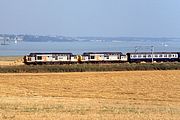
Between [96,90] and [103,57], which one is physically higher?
[103,57]

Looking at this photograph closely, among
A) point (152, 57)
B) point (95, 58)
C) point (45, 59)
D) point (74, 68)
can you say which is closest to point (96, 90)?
point (74, 68)

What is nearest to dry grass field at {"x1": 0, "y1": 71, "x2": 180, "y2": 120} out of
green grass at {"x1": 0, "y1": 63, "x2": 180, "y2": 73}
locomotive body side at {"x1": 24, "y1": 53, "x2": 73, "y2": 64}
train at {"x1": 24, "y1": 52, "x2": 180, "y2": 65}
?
green grass at {"x1": 0, "y1": 63, "x2": 180, "y2": 73}

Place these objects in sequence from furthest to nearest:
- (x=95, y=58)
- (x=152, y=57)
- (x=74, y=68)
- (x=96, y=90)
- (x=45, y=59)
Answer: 1. (x=152, y=57)
2. (x=95, y=58)
3. (x=45, y=59)
4. (x=74, y=68)
5. (x=96, y=90)

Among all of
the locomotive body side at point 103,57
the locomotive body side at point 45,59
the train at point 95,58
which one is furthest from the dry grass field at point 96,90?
the locomotive body side at point 103,57

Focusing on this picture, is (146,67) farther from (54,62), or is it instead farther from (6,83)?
(6,83)

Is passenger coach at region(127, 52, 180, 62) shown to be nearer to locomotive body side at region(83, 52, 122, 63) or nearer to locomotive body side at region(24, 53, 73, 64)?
locomotive body side at region(83, 52, 122, 63)

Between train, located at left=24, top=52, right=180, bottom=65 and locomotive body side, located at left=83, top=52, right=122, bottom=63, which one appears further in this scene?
locomotive body side, located at left=83, top=52, right=122, bottom=63

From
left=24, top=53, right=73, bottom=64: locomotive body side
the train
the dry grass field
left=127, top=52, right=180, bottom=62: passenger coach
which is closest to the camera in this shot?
the dry grass field

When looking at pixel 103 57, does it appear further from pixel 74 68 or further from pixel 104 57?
pixel 74 68

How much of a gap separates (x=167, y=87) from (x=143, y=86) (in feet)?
6.79

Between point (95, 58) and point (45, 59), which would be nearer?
point (45, 59)

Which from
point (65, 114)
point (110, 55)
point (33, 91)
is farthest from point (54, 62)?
point (65, 114)

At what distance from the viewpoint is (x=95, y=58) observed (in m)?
70.2

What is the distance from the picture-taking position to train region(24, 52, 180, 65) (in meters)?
67.0
